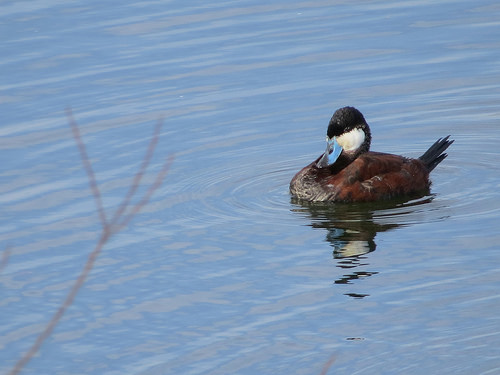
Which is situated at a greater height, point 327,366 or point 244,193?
point 327,366

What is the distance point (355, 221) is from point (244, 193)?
1.27m

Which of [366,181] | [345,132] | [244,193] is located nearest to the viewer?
[366,181]

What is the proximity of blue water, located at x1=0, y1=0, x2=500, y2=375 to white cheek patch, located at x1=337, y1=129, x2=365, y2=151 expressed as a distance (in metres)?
0.67

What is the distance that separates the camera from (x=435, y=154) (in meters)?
11.3

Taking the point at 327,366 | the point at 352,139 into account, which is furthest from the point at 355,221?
the point at 327,366

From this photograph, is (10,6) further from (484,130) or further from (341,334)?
(341,334)

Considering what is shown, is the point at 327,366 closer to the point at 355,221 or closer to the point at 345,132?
the point at 355,221

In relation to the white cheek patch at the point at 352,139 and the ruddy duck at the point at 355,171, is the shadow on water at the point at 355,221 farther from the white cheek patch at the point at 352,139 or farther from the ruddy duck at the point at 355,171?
the white cheek patch at the point at 352,139

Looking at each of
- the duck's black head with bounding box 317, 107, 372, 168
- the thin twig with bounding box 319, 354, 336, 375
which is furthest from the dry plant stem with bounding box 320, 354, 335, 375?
the duck's black head with bounding box 317, 107, 372, 168

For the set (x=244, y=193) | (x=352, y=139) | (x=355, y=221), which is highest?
(x=352, y=139)

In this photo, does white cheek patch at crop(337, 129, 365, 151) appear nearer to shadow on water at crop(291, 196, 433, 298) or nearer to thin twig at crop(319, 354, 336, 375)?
shadow on water at crop(291, 196, 433, 298)

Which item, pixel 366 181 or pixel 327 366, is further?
pixel 366 181

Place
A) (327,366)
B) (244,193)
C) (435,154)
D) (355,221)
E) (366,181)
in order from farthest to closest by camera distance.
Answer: (435,154)
(244,193)
(366,181)
(355,221)
(327,366)

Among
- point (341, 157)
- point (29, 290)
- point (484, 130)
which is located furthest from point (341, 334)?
point (484, 130)
